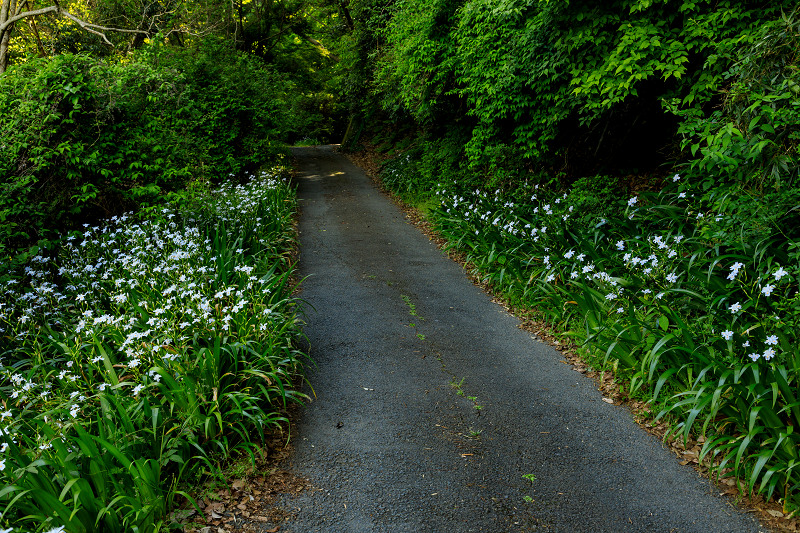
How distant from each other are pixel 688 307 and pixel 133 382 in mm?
4405

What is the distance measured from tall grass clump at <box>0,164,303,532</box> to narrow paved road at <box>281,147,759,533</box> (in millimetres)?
584

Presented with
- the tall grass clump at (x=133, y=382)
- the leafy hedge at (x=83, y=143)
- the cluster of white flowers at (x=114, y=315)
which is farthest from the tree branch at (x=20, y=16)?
the tall grass clump at (x=133, y=382)

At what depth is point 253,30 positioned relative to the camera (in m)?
18.4

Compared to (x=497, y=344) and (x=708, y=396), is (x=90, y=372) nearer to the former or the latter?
(x=497, y=344)

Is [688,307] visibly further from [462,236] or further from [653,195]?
[462,236]

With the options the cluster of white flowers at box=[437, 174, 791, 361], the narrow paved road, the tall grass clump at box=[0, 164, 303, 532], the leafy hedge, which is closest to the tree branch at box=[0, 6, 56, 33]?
the leafy hedge

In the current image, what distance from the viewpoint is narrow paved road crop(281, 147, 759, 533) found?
3.02m

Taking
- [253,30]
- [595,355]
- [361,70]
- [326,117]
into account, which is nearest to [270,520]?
[595,355]

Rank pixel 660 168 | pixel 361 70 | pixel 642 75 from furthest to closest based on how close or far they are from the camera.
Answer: pixel 361 70
pixel 660 168
pixel 642 75

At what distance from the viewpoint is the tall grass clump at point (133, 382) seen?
2730 millimetres

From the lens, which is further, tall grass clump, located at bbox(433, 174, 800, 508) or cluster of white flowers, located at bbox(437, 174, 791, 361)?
cluster of white flowers, located at bbox(437, 174, 791, 361)

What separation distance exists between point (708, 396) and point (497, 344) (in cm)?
225

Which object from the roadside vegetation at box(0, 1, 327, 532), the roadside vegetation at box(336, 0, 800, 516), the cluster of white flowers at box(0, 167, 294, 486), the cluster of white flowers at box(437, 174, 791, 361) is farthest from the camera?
the cluster of white flowers at box(437, 174, 791, 361)

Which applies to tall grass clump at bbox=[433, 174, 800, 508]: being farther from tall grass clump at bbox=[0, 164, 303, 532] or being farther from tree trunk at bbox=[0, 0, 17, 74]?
tree trunk at bbox=[0, 0, 17, 74]
